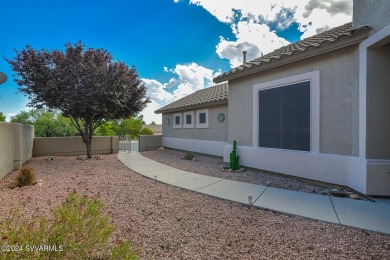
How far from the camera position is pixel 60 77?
9.23 meters

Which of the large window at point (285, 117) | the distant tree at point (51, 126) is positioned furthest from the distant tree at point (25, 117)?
the large window at point (285, 117)

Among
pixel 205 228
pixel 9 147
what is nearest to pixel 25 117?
pixel 9 147

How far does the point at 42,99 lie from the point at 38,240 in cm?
1013

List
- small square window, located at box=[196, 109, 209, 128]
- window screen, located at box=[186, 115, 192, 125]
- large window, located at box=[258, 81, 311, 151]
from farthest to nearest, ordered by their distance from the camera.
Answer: window screen, located at box=[186, 115, 192, 125] → small square window, located at box=[196, 109, 209, 128] → large window, located at box=[258, 81, 311, 151]

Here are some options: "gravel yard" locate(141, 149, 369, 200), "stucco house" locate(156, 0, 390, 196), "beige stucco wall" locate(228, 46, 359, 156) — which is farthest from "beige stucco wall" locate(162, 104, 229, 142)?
"beige stucco wall" locate(228, 46, 359, 156)

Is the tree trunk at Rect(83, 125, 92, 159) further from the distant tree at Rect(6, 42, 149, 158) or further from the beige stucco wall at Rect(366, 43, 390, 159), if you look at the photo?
the beige stucco wall at Rect(366, 43, 390, 159)

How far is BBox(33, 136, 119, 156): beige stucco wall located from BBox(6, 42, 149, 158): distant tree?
2.86m

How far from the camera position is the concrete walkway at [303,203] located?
→ 353 cm

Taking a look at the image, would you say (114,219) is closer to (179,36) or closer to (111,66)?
(111,66)

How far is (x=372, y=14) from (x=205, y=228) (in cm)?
627

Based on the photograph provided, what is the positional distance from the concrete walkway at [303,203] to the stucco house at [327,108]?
893mm

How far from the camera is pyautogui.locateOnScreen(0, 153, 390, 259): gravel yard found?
8.79 ft

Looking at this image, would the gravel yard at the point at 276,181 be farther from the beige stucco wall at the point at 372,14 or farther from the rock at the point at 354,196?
the beige stucco wall at the point at 372,14

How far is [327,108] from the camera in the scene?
5508 millimetres
